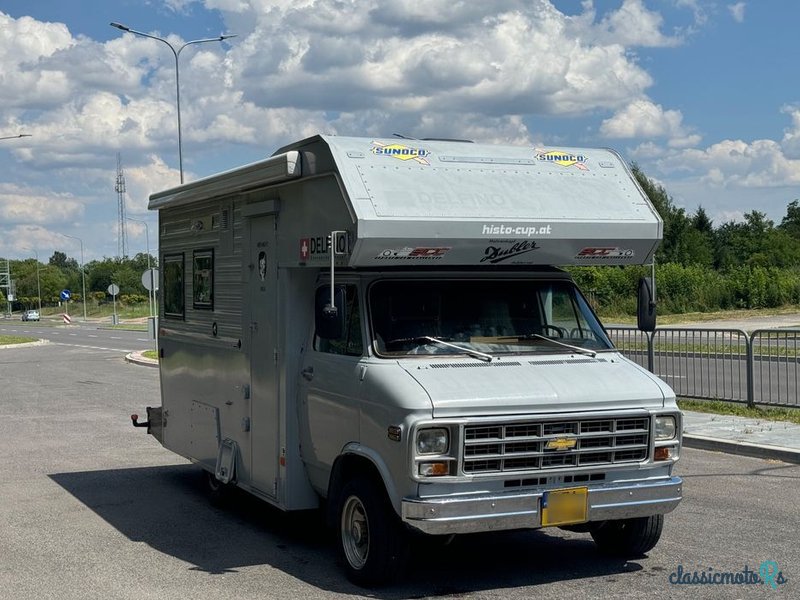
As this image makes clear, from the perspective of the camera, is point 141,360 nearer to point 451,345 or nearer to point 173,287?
point 173,287

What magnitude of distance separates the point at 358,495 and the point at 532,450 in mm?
1158

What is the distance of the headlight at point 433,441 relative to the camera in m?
6.24

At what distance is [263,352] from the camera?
819cm

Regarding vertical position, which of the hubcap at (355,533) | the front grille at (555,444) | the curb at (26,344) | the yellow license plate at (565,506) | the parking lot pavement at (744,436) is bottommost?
the curb at (26,344)

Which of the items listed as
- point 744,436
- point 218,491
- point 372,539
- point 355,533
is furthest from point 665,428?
point 744,436

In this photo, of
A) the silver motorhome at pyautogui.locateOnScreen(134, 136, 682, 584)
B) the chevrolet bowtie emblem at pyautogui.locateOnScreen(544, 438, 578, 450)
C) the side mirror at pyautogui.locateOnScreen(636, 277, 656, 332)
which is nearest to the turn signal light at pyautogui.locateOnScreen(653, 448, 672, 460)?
the silver motorhome at pyautogui.locateOnScreen(134, 136, 682, 584)

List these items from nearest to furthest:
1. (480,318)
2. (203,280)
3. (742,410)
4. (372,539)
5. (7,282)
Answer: (372,539), (480,318), (203,280), (742,410), (7,282)

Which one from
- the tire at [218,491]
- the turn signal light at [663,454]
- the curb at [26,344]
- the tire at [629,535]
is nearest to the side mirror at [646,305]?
the turn signal light at [663,454]

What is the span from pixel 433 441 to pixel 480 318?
1370mm

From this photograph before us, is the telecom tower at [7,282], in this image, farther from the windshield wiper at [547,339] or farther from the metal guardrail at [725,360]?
the windshield wiper at [547,339]

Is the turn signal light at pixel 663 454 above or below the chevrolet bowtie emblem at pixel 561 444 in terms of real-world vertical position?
below

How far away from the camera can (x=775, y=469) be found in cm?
1105

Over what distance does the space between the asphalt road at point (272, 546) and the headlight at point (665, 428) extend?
0.93 meters

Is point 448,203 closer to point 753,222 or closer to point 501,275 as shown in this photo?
point 501,275
